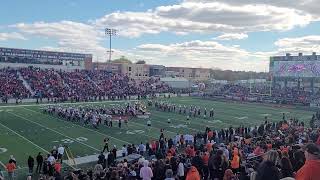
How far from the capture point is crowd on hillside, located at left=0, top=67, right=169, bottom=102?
145 feet

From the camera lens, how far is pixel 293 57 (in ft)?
192

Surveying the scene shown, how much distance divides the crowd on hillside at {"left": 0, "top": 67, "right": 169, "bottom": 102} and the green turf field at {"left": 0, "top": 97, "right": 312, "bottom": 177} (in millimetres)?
8237

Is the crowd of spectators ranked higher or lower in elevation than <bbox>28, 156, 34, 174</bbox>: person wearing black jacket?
higher

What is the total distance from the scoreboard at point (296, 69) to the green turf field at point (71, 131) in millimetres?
21027

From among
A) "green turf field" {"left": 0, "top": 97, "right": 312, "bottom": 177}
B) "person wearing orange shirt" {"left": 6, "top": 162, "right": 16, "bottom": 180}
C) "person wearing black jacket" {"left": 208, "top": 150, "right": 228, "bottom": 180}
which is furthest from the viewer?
"green turf field" {"left": 0, "top": 97, "right": 312, "bottom": 177}

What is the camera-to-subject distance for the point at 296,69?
188 feet

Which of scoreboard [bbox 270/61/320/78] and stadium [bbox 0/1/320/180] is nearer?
stadium [bbox 0/1/320/180]

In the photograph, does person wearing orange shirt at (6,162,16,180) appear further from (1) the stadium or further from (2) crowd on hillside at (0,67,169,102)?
(2) crowd on hillside at (0,67,169,102)

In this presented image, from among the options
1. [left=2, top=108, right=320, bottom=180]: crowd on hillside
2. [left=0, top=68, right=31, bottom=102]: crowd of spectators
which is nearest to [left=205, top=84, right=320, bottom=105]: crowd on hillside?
[left=0, top=68, right=31, bottom=102]: crowd of spectators

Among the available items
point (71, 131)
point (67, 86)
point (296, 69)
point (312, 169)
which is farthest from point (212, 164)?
point (296, 69)

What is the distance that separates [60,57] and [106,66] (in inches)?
1068

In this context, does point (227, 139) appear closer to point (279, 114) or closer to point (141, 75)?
point (279, 114)

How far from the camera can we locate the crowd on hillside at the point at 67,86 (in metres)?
44.3

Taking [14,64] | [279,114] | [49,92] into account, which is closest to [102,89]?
[49,92]
